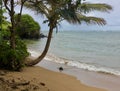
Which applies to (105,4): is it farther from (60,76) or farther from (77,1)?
(77,1)

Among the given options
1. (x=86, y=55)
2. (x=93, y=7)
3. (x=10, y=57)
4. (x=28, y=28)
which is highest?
(x=93, y=7)

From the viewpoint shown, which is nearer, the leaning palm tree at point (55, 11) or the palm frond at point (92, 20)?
the leaning palm tree at point (55, 11)

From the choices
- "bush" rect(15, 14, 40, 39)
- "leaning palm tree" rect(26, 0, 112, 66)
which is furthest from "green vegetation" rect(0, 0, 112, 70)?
"bush" rect(15, 14, 40, 39)

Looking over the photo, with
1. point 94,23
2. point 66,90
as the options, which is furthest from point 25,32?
point 66,90

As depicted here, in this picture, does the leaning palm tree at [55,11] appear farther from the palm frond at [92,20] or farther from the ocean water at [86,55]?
the ocean water at [86,55]

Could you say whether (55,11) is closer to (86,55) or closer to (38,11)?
(38,11)

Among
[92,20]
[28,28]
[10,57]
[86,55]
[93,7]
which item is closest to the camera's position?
[10,57]

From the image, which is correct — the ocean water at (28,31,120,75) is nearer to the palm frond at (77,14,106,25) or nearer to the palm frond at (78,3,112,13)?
the palm frond at (77,14,106,25)

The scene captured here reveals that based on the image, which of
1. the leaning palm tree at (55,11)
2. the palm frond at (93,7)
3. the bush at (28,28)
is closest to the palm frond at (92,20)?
the leaning palm tree at (55,11)

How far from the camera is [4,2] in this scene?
1072 centimetres

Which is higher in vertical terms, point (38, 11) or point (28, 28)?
point (38, 11)

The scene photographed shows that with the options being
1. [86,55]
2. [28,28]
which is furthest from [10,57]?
[28,28]

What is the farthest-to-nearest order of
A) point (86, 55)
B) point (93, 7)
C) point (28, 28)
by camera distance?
1. point (28, 28)
2. point (86, 55)
3. point (93, 7)

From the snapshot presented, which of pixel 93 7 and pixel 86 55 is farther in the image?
pixel 86 55
